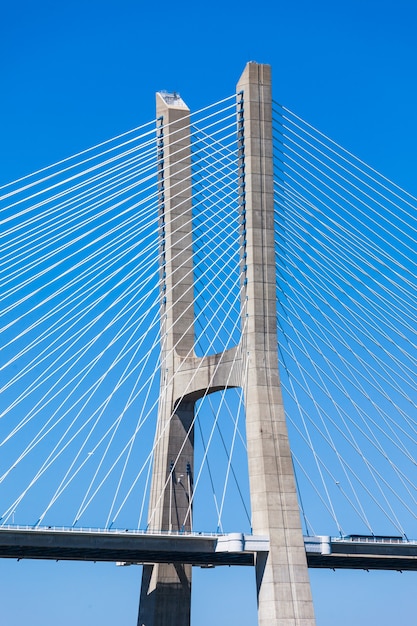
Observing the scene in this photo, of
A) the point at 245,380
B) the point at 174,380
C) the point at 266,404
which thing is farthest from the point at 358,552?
the point at 174,380

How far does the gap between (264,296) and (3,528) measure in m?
13.9

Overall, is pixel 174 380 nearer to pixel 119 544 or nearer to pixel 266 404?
pixel 266 404

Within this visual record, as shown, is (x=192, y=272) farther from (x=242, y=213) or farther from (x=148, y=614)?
(x=148, y=614)

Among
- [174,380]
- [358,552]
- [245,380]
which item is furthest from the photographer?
Answer: [174,380]

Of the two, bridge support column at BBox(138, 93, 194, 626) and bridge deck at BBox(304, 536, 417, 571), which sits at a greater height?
bridge support column at BBox(138, 93, 194, 626)

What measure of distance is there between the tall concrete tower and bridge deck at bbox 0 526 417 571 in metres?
1.51

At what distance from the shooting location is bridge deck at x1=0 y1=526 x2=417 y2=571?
59094 millimetres

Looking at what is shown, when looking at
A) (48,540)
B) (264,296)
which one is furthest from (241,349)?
(48,540)

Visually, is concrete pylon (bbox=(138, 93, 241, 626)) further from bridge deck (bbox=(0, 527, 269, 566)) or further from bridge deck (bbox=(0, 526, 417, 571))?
bridge deck (bbox=(0, 527, 269, 566))

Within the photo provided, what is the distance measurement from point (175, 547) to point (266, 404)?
661 centimetres

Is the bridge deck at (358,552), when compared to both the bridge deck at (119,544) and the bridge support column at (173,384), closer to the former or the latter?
the bridge deck at (119,544)

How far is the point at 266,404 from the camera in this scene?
202ft

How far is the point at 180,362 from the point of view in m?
68.5

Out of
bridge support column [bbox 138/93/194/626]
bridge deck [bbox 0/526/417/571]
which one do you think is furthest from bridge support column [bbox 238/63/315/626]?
bridge support column [bbox 138/93/194/626]
